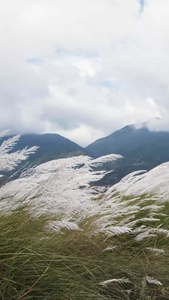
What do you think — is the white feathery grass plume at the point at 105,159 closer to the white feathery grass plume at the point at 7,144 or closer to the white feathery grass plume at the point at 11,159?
the white feathery grass plume at the point at 11,159

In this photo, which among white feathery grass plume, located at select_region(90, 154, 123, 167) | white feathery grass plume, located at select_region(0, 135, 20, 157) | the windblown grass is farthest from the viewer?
white feathery grass plume, located at select_region(90, 154, 123, 167)

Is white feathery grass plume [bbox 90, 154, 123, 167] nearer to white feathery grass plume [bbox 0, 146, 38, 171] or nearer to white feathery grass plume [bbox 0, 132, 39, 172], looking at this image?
white feathery grass plume [bbox 0, 146, 38, 171]

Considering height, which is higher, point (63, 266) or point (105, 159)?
point (105, 159)

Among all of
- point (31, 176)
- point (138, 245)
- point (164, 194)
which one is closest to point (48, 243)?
point (31, 176)

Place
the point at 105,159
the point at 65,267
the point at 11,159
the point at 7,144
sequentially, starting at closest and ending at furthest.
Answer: the point at 65,267 → the point at 7,144 → the point at 11,159 → the point at 105,159

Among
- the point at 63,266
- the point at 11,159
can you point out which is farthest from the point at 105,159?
the point at 63,266

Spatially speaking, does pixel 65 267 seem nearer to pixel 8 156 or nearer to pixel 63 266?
pixel 63 266

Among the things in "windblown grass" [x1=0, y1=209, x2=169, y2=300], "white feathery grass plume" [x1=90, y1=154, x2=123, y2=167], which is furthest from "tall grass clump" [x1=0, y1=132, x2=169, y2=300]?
"white feathery grass plume" [x1=90, y1=154, x2=123, y2=167]

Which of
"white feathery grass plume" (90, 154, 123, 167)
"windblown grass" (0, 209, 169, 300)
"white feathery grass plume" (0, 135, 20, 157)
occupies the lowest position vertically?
"windblown grass" (0, 209, 169, 300)


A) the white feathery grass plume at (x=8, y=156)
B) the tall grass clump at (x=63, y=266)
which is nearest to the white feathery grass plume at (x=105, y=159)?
the tall grass clump at (x=63, y=266)
